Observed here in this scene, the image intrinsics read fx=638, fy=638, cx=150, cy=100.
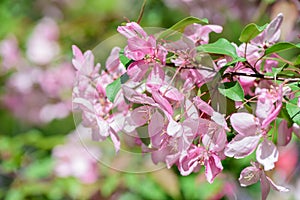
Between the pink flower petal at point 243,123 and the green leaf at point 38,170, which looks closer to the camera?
the pink flower petal at point 243,123

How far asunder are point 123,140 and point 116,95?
0.15m

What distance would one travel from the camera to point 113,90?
2.45 feet

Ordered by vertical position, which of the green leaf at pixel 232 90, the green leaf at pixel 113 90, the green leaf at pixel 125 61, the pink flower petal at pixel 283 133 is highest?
the green leaf at pixel 125 61

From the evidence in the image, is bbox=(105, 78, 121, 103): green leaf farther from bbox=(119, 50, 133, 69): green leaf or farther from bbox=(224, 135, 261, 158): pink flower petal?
bbox=(224, 135, 261, 158): pink flower petal

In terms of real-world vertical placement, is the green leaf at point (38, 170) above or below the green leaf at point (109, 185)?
below

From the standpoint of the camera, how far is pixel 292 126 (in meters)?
0.81

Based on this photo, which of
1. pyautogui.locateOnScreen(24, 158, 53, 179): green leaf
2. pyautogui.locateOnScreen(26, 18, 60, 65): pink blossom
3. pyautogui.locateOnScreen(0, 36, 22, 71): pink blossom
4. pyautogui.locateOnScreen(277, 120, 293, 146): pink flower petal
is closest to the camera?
pyautogui.locateOnScreen(277, 120, 293, 146): pink flower petal

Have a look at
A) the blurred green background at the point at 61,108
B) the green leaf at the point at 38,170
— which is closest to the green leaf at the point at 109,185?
the blurred green background at the point at 61,108

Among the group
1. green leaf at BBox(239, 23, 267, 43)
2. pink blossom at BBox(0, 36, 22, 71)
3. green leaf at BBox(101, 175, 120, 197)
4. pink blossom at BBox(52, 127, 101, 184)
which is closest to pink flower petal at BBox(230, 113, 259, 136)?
green leaf at BBox(239, 23, 267, 43)

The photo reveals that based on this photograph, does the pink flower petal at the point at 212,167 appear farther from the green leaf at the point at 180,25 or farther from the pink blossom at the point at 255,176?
the green leaf at the point at 180,25

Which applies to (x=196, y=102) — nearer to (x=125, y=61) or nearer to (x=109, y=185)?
(x=125, y=61)

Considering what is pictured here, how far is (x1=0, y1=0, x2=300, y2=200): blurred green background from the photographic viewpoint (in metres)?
1.62

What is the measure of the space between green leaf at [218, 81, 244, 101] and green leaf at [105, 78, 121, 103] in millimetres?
119

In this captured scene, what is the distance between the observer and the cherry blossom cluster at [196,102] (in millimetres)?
709
